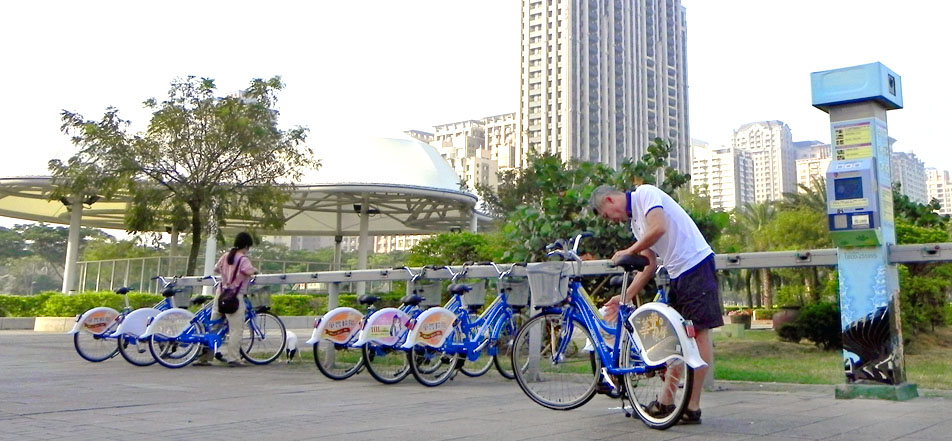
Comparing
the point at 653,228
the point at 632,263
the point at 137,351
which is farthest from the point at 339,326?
the point at 653,228

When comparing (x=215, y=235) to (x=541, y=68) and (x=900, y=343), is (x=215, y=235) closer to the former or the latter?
(x=900, y=343)

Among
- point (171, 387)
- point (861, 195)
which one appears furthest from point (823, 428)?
point (171, 387)

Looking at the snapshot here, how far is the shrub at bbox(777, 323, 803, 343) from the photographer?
48.1 ft

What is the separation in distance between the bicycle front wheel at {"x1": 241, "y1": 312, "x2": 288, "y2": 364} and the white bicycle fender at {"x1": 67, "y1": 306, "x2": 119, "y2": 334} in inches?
73.0

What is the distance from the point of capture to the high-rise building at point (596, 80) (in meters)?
122

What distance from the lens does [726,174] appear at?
128625 mm

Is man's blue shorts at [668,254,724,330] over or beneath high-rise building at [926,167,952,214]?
beneath

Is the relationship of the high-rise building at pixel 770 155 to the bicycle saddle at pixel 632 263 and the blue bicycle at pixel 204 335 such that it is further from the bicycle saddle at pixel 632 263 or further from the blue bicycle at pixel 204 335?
the bicycle saddle at pixel 632 263

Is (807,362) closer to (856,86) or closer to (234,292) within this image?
(856,86)

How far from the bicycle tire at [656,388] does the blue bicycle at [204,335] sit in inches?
233

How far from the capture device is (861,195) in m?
6.36

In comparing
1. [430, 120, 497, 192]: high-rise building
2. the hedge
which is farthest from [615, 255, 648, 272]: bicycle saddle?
[430, 120, 497, 192]: high-rise building

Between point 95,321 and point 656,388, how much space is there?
788cm

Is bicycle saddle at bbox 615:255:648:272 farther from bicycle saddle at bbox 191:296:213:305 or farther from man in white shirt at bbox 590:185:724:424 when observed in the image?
bicycle saddle at bbox 191:296:213:305
